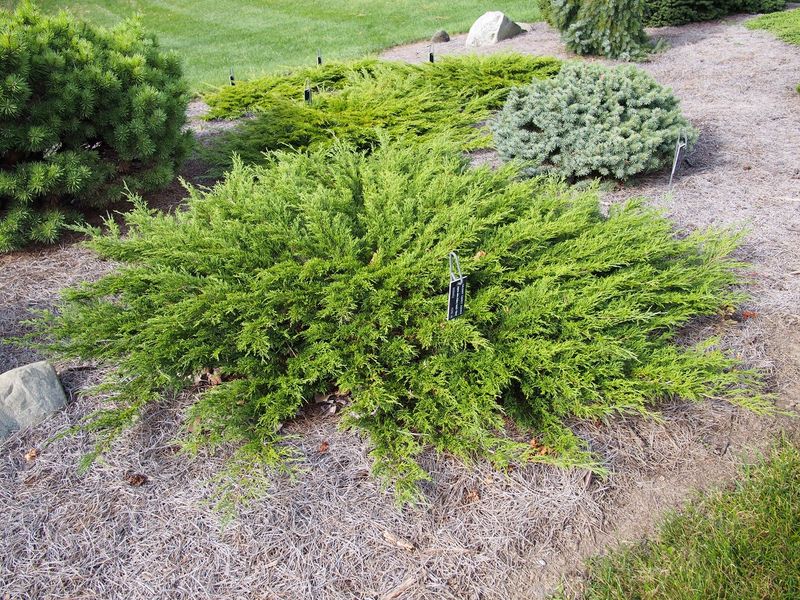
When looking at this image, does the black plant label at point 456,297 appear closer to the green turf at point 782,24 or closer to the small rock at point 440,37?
the green turf at point 782,24

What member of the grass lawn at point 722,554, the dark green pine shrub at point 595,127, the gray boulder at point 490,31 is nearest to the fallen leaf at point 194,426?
the grass lawn at point 722,554

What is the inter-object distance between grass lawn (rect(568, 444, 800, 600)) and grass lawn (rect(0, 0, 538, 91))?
795 centimetres

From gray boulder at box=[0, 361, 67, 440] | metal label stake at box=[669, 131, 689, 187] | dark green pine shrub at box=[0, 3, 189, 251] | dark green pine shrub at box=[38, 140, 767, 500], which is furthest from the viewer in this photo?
metal label stake at box=[669, 131, 689, 187]

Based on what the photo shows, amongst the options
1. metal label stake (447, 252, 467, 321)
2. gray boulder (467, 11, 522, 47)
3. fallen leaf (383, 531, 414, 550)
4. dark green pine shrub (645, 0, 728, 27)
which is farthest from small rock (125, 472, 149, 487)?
dark green pine shrub (645, 0, 728, 27)

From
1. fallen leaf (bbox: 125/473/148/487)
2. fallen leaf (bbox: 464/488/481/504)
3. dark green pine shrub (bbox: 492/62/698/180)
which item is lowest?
fallen leaf (bbox: 464/488/481/504)

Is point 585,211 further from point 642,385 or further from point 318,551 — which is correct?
point 318,551

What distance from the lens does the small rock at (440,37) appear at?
10844 mm

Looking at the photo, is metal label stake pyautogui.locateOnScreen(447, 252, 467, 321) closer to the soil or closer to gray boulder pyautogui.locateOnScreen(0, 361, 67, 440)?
the soil

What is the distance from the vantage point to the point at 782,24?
33.2 ft

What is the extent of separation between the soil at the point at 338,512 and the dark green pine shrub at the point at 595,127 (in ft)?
6.30

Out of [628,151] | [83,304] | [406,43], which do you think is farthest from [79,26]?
[406,43]

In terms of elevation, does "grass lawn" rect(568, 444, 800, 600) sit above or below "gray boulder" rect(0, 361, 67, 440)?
below

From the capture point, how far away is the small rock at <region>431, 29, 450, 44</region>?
35.6 ft

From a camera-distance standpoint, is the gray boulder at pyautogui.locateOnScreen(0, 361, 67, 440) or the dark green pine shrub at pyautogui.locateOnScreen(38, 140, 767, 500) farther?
the gray boulder at pyautogui.locateOnScreen(0, 361, 67, 440)
